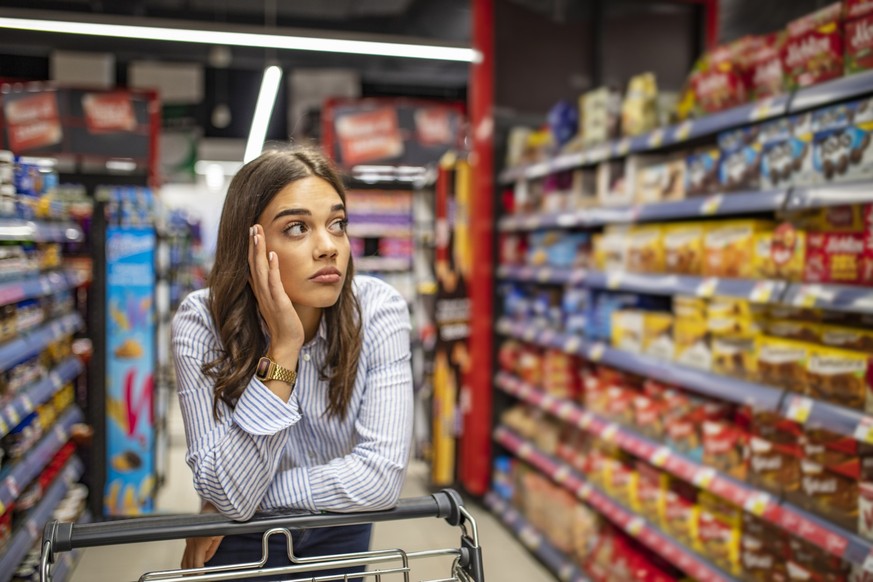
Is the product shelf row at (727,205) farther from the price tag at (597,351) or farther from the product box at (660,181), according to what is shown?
the price tag at (597,351)

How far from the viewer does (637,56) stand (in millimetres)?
5176

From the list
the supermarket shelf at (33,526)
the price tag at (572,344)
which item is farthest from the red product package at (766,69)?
the supermarket shelf at (33,526)

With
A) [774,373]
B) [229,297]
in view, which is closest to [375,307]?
[229,297]

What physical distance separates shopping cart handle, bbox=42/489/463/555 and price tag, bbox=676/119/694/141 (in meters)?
2.04

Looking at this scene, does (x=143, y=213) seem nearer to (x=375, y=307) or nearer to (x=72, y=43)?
(x=375, y=307)

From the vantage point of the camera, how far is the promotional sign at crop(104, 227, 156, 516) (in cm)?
459

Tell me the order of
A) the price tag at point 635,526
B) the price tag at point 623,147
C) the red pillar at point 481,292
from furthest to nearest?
1. the red pillar at point 481,292
2. the price tag at point 623,147
3. the price tag at point 635,526

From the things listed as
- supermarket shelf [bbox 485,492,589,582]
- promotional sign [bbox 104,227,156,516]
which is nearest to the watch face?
supermarket shelf [bbox 485,492,589,582]

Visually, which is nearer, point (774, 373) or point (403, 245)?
point (774, 373)

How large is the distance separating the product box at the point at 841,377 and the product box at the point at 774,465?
24 centimetres

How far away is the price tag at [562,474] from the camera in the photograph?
4031 mm

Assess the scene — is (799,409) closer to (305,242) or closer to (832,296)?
(832,296)

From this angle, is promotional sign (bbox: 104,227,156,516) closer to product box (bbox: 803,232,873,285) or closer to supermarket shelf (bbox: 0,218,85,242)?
supermarket shelf (bbox: 0,218,85,242)

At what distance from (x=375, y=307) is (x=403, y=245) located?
22.1 ft
